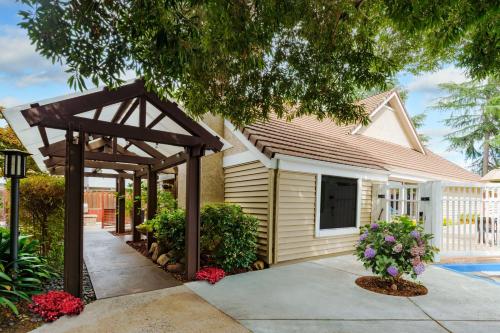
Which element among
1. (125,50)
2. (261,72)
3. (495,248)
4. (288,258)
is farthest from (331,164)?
(125,50)

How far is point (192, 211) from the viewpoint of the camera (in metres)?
5.76

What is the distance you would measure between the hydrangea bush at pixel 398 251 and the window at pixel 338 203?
2449 millimetres

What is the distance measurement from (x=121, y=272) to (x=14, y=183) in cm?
251

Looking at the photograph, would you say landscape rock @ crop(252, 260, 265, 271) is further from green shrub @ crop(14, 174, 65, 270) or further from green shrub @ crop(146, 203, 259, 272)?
green shrub @ crop(14, 174, 65, 270)

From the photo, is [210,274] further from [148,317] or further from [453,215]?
[453,215]

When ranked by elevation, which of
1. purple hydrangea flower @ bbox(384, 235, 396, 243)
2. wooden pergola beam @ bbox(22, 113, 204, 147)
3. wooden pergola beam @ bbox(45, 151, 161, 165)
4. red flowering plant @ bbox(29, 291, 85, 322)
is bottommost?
red flowering plant @ bbox(29, 291, 85, 322)

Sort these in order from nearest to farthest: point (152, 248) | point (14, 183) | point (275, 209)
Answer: point (14, 183)
point (275, 209)
point (152, 248)

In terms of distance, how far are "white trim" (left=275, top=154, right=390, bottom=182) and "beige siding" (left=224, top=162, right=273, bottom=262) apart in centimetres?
49

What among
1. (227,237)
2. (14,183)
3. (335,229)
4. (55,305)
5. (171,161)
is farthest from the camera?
(335,229)

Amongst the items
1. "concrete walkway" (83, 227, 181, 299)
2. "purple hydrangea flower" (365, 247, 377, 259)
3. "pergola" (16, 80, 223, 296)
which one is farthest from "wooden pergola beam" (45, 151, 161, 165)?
"purple hydrangea flower" (365, 247, 377, 259)

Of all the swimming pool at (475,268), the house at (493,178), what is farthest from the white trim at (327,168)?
the house at (493,178)

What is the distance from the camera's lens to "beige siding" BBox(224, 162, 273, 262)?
6.98m

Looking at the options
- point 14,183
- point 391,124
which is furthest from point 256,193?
point 391,124

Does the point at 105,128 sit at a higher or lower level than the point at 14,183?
higher
